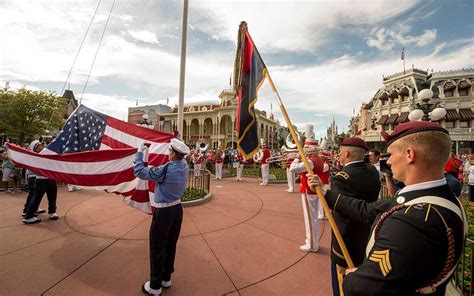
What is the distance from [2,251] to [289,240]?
18.9ft

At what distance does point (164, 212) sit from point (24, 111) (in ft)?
99.7

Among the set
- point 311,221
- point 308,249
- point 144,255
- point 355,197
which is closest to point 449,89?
point 311,221

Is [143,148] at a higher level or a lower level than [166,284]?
higher

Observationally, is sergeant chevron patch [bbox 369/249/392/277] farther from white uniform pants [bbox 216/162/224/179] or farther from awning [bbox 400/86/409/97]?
awning [bbox 400/86/409/97]

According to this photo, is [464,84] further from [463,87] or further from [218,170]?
[218,170]

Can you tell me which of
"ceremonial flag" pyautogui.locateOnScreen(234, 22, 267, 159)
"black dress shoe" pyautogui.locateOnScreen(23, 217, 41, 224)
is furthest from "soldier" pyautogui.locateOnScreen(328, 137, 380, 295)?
"black dress shoe" pyautogui.locateOnScreen(23, 217, 41, 224)

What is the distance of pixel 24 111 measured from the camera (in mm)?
23484

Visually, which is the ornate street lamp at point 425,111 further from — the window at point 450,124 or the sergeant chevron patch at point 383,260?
the window at point 450,124

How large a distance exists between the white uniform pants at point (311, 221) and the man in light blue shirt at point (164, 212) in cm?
273

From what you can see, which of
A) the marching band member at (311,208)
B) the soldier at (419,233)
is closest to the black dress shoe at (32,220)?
the marching band member at (311,208)

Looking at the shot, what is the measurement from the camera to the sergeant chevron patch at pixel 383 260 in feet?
3.45

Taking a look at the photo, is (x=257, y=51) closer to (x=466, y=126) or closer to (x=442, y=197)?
(x=442, y=197)

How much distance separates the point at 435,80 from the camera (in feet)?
115

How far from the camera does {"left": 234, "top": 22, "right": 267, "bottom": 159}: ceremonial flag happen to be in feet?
12.4
